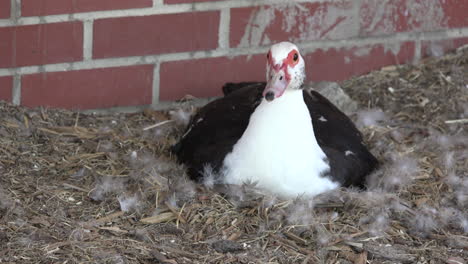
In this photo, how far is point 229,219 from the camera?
3115 mm

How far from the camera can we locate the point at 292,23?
156 inches

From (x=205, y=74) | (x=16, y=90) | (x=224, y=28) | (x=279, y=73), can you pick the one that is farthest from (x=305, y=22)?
(x=16, y=90)

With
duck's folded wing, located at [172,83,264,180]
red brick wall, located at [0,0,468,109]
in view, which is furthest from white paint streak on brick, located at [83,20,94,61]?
duck's folded wing, located at [172,83,264,180]

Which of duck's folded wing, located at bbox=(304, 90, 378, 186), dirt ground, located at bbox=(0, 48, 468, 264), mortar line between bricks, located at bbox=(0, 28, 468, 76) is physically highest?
mortar line between bricks, located at bbox=(0, 28, 468, 76)

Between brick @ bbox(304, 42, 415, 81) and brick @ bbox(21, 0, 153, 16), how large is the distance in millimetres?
859

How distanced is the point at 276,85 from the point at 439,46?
146cm

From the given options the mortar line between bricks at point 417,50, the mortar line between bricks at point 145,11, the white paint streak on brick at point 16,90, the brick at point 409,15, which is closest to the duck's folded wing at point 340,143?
the mortar line between bricks at point 145,11

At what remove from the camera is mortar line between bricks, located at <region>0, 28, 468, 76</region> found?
11.9 feet

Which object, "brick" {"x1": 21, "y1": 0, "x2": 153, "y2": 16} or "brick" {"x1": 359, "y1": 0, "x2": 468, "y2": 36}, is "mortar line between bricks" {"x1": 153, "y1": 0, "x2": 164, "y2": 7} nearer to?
"brick" {"x1": 21, "y1": 0, "x2": 153, "y2": 16}

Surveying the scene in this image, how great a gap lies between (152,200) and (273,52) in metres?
0.63

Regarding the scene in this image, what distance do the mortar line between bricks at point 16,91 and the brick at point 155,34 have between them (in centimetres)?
31

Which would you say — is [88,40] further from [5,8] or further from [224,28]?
[224,28]

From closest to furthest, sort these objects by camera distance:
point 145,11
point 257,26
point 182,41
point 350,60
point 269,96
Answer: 1. point 269,96
2. point 145,11
3. point 182,41
4. point 257,26
5. point 350,60

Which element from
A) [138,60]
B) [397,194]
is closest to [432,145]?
[397,194]
